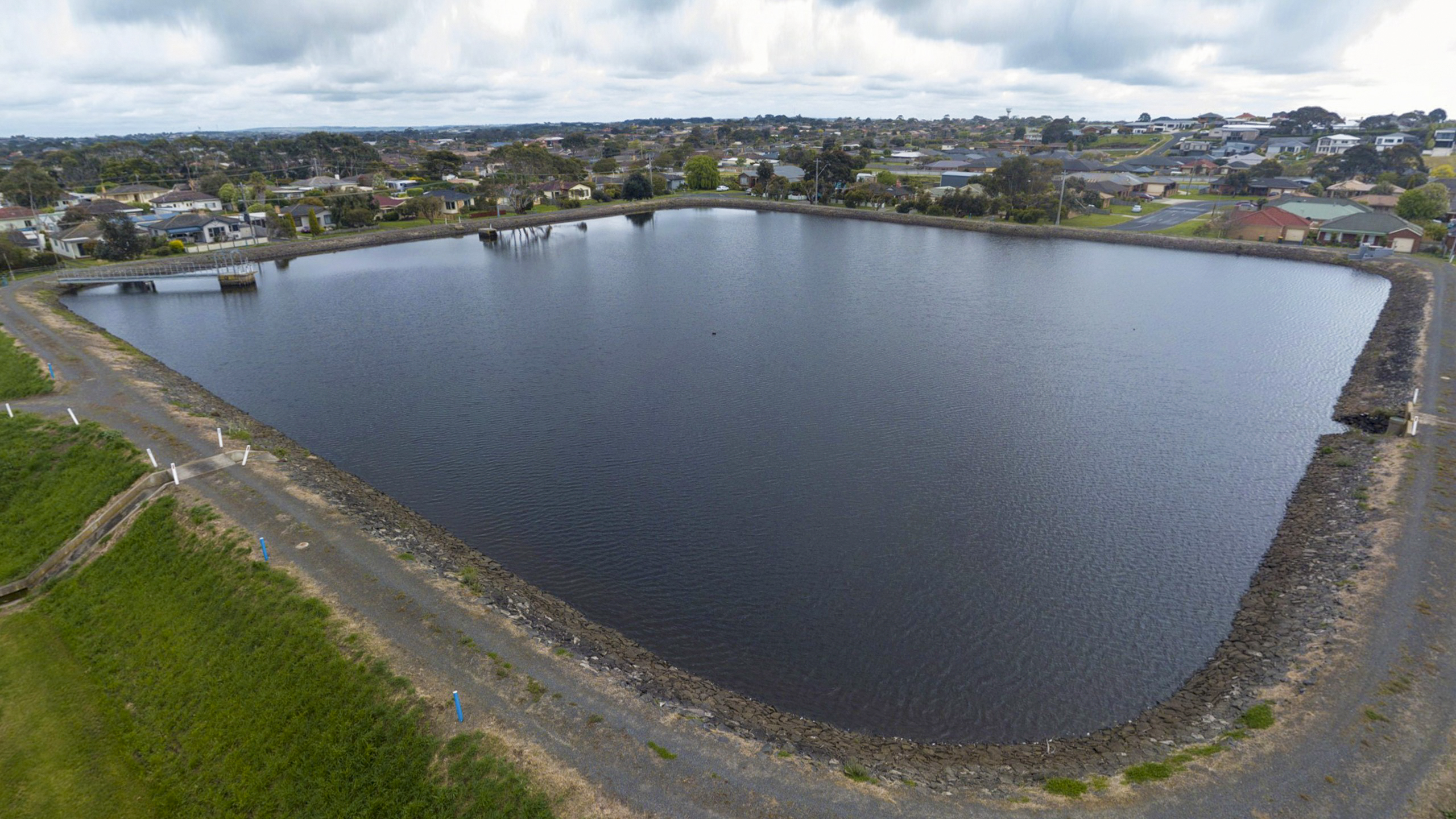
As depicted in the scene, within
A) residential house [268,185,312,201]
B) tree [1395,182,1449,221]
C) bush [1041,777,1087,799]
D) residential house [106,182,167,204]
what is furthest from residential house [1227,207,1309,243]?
residential house [106,182,167,204]

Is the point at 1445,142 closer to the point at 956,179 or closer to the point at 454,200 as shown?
the point at 956,179

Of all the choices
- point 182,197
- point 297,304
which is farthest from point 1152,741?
point 182,197

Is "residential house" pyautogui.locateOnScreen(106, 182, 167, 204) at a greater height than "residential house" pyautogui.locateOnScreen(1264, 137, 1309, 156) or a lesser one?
lesser

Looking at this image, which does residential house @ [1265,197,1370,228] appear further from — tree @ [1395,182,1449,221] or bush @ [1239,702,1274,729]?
bush @ [1239,702,1274,729]

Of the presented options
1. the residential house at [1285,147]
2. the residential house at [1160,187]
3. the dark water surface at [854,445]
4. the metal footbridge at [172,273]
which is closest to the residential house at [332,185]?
the metal footbridge at [172,273]

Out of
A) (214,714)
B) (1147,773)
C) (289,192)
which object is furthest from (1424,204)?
(289,192)

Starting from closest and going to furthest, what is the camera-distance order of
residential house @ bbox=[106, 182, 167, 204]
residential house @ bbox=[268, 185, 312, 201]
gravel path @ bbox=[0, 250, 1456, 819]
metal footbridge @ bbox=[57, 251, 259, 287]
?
gravel path @ bbox=[0, 250, 1456, 819] < metal footbridge @ bbox=[57, 251, 259, 287] < residential house @ bbox=[106, 182, 167, 204] < residential house @ bbox=[268, 185, 312, 201]

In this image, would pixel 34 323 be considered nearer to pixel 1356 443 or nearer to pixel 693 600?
pixel 693 600
